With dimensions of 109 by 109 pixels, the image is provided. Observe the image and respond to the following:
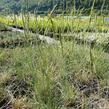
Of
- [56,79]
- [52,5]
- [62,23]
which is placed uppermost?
[52,5]

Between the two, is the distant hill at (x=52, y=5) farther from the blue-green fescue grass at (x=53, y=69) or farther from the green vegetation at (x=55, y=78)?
the blue-green fescue grass at (x=53, y=69)

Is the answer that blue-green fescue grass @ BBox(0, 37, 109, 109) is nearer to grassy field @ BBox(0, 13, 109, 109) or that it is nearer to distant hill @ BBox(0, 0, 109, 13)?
grassy field @ BBox(0, 13, 109, 109)

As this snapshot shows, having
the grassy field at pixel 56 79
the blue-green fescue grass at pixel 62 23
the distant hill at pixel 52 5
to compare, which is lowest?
the grassy field at pixel 56 79

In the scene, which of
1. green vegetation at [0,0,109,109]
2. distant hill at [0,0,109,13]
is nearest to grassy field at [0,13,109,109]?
green vegetation at [0,0,109,109]

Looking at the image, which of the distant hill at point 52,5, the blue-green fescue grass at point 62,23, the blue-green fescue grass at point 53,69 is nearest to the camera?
the blue-green fescue grass at point 53,69

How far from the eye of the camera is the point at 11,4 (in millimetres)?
5191

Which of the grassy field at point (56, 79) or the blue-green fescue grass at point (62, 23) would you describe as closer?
the grassy field at point (56, 79)

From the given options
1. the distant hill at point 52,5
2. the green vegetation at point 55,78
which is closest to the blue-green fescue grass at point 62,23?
the green vegetation at point 55,78

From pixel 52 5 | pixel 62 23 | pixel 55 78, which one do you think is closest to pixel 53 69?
pixel 55 78

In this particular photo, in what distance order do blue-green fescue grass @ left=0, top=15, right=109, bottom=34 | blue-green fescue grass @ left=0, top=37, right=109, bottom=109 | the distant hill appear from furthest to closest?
the distant hill, blue-green fescue grass @ left=0, top=15, right=109, bottom=34, blue-green fescue grass @ left=0, top=37, right=109, bottom=109

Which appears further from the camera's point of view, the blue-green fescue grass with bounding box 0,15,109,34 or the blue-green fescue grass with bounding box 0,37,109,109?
the blue-green fescue grass with bounding box 0,15,109,34

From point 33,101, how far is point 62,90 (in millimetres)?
340

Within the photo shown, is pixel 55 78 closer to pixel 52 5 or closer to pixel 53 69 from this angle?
pixel 53 69

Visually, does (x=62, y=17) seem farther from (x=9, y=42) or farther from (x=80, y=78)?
(x=9, y=42)
